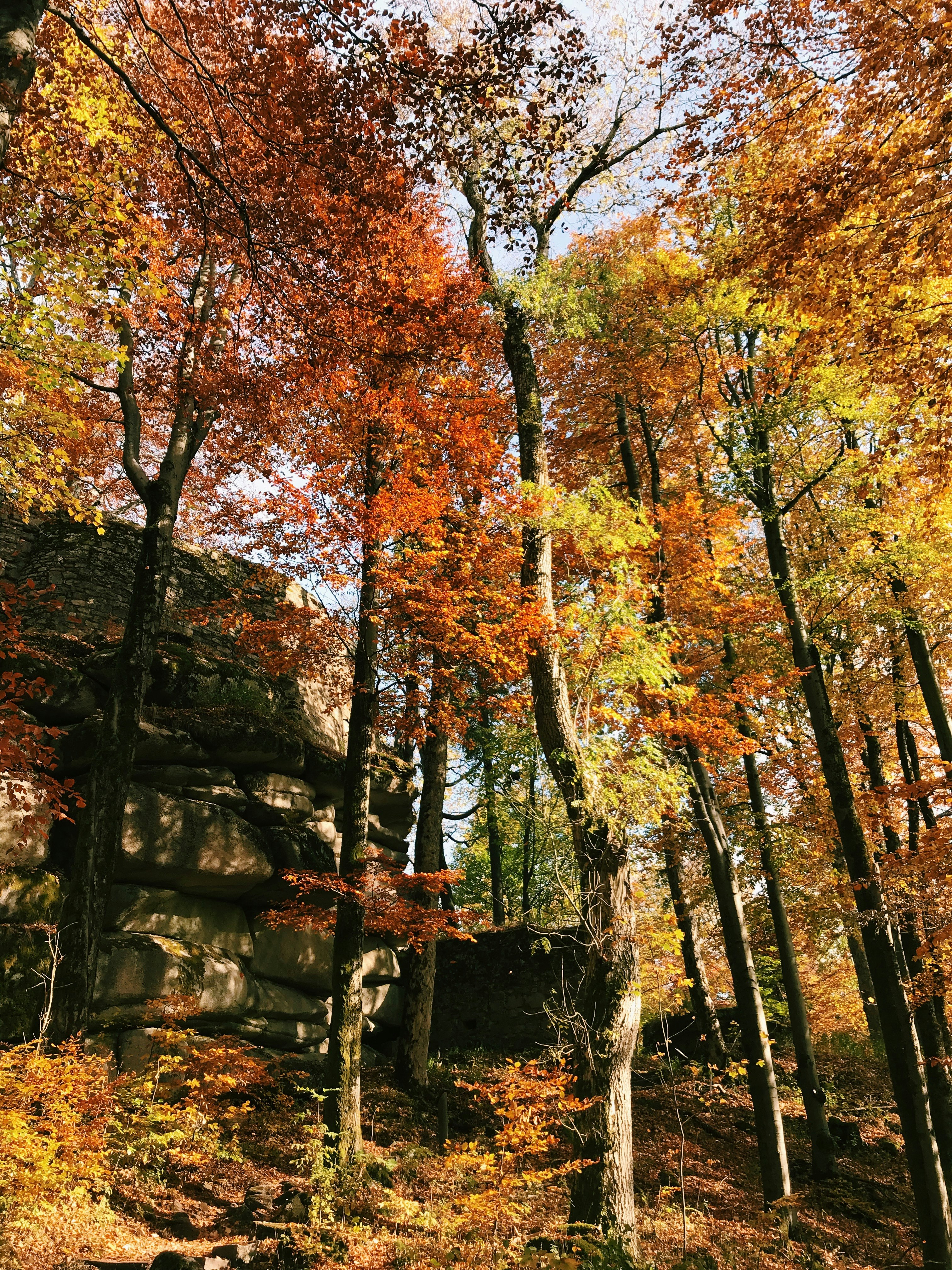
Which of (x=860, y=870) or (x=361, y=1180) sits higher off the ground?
(x=860, y=870)

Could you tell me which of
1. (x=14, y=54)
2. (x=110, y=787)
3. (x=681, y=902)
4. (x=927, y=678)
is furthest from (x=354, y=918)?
(x=927, y=678)

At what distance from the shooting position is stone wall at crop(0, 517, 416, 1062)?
29.3 feet

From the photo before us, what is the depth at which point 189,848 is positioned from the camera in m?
10.4

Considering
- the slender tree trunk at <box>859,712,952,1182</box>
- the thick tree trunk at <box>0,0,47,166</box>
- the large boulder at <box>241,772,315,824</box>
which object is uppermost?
the thick tree trunk at <box>0,0,47,166</box>

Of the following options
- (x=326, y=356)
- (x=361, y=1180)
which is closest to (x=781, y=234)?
(x=326, y=356)

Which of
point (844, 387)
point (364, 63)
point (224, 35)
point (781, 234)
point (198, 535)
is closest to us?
point (364, 63)

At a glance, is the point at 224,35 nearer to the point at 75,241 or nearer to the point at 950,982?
the point at 75,241

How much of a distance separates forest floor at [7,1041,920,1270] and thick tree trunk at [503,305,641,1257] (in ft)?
1.41

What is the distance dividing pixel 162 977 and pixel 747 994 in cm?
749

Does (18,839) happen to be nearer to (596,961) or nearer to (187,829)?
(187,829)

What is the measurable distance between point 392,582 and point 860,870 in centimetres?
666

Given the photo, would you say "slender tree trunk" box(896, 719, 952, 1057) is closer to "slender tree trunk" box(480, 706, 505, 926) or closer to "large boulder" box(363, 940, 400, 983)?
"slender tree trunk" box(480, 706, 505, 926)

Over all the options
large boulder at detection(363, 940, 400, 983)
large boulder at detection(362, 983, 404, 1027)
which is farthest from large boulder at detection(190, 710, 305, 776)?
large boulder at detection(362, 983, 404, 1027)

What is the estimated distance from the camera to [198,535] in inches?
901
